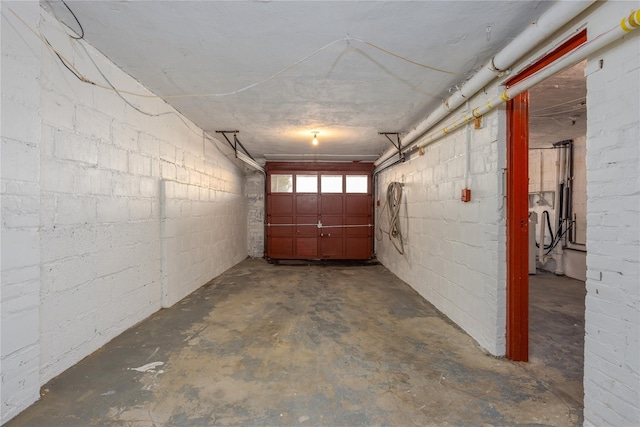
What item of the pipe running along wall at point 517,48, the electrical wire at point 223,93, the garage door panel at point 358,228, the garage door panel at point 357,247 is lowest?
the garage door panel at point 357,247

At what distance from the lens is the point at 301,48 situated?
2219mm

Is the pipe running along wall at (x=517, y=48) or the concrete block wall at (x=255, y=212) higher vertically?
the pipe running along wall at (x=517, y=48)

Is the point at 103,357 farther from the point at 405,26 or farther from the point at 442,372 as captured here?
the point at 405,26

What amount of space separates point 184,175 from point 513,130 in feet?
12.2

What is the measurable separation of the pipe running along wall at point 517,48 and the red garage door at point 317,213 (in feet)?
12.7

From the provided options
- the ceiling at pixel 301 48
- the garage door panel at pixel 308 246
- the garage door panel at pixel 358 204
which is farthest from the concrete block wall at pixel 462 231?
the garage door panel at pixel 308 246

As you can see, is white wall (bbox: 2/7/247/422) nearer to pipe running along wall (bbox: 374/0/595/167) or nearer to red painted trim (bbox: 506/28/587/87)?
pipe running along wall (bbox: 374/0/595/167)

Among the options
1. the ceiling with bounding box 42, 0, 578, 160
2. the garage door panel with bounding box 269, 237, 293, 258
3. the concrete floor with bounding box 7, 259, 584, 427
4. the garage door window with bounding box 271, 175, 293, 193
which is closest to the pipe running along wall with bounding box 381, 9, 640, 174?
the ceiling with bounding box 42, 0, 578, 160

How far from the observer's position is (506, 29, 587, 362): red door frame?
7.38 feet

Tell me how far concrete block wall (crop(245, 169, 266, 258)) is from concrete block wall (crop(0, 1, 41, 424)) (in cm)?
549

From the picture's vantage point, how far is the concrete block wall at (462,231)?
2348mm

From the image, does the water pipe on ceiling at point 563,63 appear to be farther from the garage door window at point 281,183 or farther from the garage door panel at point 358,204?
the garage door window at point 281,183

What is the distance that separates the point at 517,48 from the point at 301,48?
1452mm

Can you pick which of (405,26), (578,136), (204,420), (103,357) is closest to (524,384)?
(204,420)
